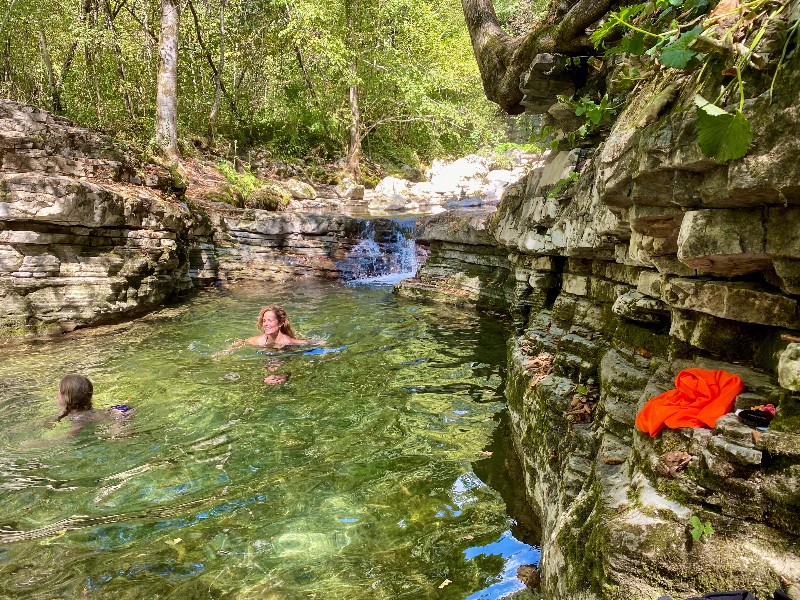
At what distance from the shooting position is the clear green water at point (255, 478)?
3.40m

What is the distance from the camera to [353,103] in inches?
1028

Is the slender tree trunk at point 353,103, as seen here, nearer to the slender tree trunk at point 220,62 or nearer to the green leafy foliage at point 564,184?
Answer: the slender tree trunk at point 220,62

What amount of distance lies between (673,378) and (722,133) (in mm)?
1439

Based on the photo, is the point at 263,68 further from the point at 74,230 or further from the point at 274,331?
the point at 274,331

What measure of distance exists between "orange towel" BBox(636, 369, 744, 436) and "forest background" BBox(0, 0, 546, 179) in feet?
58.4

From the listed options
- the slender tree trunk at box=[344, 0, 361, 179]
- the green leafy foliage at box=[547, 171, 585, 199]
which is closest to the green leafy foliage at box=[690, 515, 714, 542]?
the green leafy foliage at box=[547, 171, 585, 199]

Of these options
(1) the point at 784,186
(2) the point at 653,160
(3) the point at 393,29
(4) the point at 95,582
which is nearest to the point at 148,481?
(4) the point at 95,582

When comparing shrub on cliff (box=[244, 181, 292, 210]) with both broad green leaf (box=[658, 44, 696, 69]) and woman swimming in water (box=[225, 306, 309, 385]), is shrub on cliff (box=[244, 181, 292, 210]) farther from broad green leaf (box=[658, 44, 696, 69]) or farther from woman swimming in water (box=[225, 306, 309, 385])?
broad green leaf (box=[658, 44, 696, 69])

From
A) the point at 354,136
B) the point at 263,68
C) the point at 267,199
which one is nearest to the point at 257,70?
the point at 263,68

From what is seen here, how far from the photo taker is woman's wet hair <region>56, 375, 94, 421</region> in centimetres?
557

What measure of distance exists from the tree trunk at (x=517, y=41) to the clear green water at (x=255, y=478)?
4.23 meters

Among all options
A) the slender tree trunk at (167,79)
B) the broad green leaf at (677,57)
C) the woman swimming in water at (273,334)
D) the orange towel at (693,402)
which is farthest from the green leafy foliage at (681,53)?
the slender tree trunk at (167,79)

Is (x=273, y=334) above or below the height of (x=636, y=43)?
below

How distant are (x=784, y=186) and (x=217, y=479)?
178 inches
